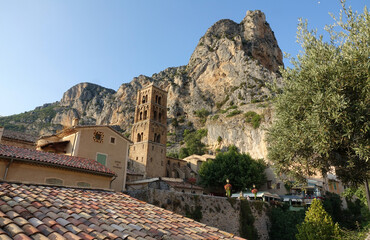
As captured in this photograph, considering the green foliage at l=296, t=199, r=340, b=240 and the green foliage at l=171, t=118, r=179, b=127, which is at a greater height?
the green foliage at l=171, t=118, r=179, b=127

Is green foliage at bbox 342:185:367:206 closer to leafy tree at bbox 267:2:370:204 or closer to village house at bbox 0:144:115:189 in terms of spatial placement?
leafy tree at bbox 267:2:370:204

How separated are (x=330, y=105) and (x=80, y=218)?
10670mm

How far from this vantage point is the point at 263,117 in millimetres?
59562

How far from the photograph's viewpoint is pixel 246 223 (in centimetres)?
2669

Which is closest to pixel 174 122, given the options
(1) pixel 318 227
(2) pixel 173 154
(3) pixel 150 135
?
(2) pixel 173 154

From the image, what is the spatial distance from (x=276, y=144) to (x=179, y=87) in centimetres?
8249

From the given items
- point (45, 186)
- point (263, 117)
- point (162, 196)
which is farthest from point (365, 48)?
point (263, 117)

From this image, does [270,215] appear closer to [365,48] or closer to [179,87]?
[365,48]

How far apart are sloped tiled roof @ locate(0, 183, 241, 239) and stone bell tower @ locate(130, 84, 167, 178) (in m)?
42.6

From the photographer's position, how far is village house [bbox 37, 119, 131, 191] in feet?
78.9

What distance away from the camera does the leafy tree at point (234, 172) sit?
43250mm

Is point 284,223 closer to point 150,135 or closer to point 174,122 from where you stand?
point 150,135

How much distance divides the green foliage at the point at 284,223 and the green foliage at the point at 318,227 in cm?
720

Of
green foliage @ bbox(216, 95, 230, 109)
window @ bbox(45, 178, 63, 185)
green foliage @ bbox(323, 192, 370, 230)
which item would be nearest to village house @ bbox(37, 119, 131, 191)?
window @ bbox(45, 178, 63, 185)
